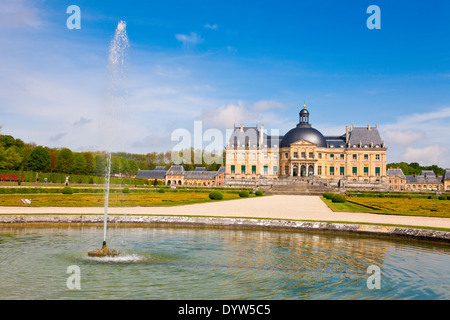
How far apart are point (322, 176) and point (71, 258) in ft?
249

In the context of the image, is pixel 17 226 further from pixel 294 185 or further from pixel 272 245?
pixel 294 185

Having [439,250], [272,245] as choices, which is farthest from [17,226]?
[439,250]

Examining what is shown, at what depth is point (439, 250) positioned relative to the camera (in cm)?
1348

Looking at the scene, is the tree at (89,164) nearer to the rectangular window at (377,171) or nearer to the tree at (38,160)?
the tree at (38,160)

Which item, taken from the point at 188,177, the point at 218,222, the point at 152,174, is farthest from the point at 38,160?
the point at 218,222

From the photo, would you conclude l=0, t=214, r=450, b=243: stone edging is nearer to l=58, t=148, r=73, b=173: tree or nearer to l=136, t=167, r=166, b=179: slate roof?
l=58, t=148, r=73, b=173: tree

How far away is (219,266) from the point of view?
1043 centimetres

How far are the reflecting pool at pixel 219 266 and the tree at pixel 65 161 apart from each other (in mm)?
80734

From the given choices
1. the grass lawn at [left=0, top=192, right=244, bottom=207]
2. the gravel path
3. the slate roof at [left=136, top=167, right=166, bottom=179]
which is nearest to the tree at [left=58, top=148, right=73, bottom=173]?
the slate roof at [left=136, top=167, right=166, bottom=179]

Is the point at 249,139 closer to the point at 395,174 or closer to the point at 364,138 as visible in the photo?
the point at 364,138

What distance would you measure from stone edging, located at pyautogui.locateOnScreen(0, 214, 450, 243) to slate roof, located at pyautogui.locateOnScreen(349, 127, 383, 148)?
7202 cm

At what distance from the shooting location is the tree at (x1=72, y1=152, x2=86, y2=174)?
92900 millimetres

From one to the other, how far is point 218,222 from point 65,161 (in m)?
82.6
